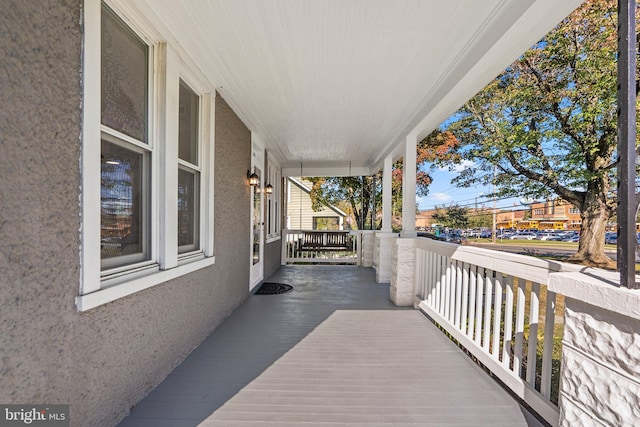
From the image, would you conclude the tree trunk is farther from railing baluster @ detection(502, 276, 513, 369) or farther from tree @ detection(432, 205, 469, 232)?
railing baluster @ detection(502, 276, 513, 369)

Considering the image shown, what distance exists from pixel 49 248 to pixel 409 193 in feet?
12.5

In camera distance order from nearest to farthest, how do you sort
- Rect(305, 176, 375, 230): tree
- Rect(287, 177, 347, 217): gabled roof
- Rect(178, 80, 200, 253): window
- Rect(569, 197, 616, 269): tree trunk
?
Rect(178, 80, 200, 253): window
Rect(569, 197, 616, 269): tree trunk
Rect(305, 176, 375, 230): tree
Rect(287, 177, 347, 217): gabled roof

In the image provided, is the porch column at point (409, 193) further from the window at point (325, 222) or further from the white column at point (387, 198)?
the window at point (325, 222)

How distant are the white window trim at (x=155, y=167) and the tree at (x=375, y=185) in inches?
256

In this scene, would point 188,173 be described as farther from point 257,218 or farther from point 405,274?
point 405,274

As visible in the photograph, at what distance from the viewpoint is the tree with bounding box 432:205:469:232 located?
12000 millimetres

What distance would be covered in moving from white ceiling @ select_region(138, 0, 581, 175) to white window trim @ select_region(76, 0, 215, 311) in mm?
189

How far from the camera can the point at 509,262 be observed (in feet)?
6.30

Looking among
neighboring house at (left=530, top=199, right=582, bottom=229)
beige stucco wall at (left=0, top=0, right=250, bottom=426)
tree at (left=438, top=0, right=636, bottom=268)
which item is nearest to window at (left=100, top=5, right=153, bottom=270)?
beige stucco wall at (left=0, top=0, right=250, bottom=426)

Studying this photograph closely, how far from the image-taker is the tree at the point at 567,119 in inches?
240

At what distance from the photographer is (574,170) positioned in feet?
23.0

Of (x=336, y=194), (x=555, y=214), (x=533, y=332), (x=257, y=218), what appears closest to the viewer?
(x=533, y=332)

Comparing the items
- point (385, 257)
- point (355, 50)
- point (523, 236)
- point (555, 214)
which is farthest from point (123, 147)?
point (523, 236)

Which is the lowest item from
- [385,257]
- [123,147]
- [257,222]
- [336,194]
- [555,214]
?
[385,257]
